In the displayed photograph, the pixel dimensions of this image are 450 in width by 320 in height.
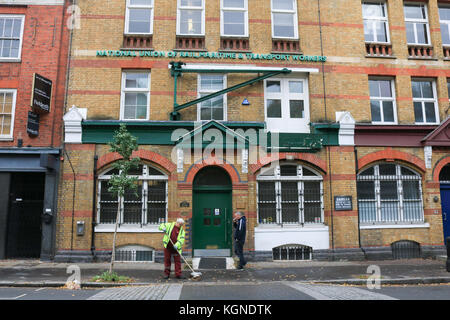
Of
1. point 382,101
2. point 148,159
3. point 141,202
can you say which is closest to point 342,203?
point 382,101

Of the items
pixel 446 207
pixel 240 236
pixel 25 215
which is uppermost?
pixel 446 207

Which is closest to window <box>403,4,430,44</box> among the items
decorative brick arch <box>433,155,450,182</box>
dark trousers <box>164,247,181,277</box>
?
decorative brick arch <box>433,155,450,182</box>

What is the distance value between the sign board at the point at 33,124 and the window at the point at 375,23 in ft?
47.4

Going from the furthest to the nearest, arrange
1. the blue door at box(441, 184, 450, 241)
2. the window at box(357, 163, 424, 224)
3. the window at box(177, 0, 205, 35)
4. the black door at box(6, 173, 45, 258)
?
the window at box(177, 0, 205, 35), the blue door at box(441, 184, 450, 241), the window at box(357, 163, 424, 224), the black door at box(6, 173, 45, 258)

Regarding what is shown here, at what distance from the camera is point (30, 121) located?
12.9 meters

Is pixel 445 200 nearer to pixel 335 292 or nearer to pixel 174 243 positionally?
pixel 335 292

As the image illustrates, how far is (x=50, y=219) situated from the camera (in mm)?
12641

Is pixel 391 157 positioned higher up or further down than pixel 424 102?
further down

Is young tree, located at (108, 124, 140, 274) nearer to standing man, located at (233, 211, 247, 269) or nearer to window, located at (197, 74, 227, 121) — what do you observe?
standing man, located at (233, 211, 247, 269)

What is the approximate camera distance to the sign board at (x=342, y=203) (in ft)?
43.1

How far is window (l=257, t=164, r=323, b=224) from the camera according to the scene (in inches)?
523

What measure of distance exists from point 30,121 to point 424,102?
16590 millimetres

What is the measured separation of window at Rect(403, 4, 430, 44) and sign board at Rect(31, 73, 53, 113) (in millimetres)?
15705

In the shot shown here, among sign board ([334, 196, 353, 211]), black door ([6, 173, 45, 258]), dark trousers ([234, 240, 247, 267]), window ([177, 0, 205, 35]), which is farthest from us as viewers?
window ([177, 0, 205, 35])
